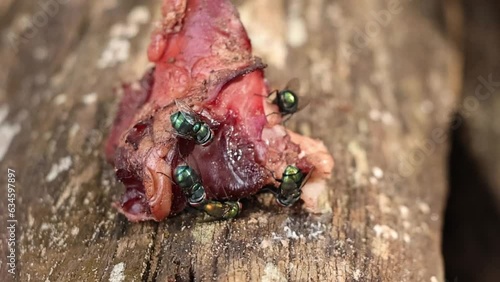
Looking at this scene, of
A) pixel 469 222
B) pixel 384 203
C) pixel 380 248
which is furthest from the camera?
pixel 469 222

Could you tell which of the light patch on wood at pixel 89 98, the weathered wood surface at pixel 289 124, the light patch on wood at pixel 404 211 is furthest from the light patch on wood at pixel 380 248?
the light patch on wood at pixel 89 98

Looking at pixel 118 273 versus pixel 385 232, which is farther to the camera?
pixel 385 232

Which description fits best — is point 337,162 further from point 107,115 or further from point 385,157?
point 107,115

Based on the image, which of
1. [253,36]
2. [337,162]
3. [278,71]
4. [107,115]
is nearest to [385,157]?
[337,162]

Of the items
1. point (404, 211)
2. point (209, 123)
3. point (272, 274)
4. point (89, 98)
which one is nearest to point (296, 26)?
point (89, 98)

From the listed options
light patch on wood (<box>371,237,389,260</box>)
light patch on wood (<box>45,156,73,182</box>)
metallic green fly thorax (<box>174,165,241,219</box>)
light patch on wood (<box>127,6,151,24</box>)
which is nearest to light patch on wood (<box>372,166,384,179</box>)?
light patch on wood (<box>371,237,389,260</box>)

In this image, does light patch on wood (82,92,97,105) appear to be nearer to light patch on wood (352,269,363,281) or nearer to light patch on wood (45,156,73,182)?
light patch on wood (45,156,73,182)

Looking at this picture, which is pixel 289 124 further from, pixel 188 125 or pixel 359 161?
pixel 188 125
